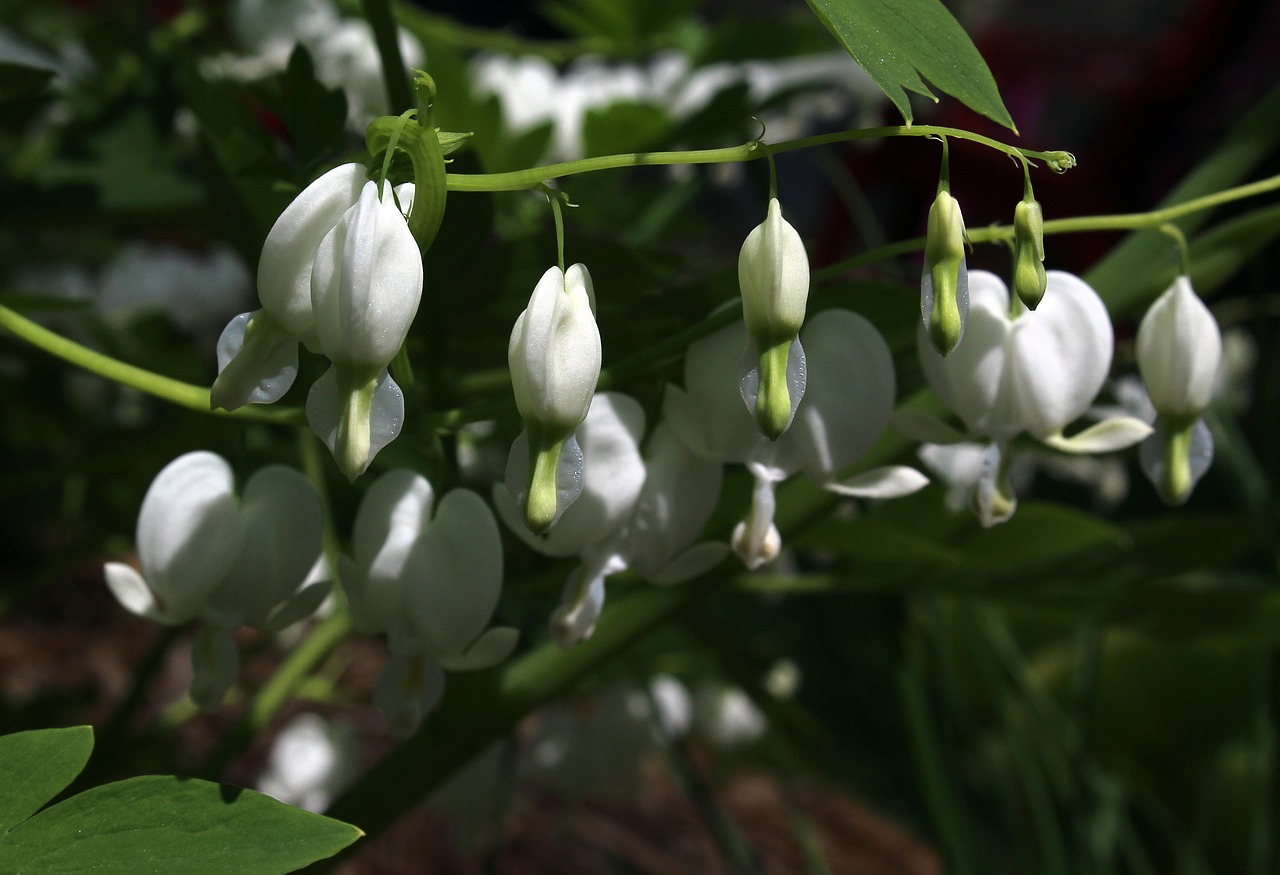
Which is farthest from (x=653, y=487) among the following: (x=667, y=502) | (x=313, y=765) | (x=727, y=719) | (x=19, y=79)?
(x=727, y=719)

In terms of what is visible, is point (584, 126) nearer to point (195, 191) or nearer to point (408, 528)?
point (195, 191)

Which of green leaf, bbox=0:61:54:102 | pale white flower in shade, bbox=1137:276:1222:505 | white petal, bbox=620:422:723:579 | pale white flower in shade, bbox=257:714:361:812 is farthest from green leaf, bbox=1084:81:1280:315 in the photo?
pale white flower in shade, bbox=257:714:361:812

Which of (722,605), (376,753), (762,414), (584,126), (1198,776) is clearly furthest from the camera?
(376,753)

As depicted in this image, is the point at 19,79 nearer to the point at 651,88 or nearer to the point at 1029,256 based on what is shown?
the point at 1029,256

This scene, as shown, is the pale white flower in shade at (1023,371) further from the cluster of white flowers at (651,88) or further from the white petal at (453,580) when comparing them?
the cluster of white flowers at (651,88)

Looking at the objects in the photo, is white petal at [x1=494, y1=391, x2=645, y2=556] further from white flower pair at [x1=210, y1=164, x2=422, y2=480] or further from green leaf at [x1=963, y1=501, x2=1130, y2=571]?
green leaf at [x1=963, y1=501, x2=1130, y2=571]

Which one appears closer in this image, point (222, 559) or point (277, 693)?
point (222, 559)

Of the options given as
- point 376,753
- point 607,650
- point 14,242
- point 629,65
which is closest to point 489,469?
point 607,650
